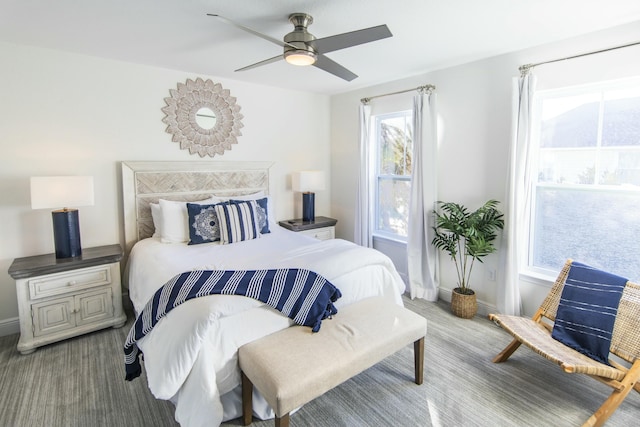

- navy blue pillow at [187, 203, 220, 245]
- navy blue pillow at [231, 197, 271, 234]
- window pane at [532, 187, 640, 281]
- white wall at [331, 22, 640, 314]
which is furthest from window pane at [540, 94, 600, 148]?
navy blue pillow at [187, 203, 220, 245]

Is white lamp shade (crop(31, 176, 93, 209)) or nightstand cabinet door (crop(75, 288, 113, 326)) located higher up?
white lamp shade (crop(31, 176, 93, 209))

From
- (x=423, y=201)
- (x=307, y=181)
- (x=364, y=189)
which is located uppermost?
(x=307, y=181)

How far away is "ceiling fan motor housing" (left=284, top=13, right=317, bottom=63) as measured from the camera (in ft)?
7.16

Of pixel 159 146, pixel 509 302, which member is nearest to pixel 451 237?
pixel 509 302

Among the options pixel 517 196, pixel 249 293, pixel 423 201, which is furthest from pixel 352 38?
pixel 423 201

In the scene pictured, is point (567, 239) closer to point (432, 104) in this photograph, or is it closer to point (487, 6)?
point (432, 104)

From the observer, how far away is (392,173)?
14.1ft

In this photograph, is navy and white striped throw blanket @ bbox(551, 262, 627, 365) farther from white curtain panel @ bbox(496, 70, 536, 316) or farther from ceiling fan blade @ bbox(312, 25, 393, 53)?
ceiling fan blade @ bbox(312, 25, 393, 53)

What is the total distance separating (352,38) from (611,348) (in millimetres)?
2544

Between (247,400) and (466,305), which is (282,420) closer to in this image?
(247,400)

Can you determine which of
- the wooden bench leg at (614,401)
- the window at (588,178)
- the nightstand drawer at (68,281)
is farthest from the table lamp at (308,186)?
the wooden bench leg at (614,401)

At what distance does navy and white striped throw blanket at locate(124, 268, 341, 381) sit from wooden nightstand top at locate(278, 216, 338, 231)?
1942 mm

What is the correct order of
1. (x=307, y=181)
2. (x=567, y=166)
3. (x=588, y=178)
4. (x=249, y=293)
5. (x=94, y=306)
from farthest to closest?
(x=307, y=181), (x=94, y=306), (x=567, y=166), (x=588, y=178), (x=249, y=293)

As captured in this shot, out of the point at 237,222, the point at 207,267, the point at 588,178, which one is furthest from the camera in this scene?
the point at 237,222
